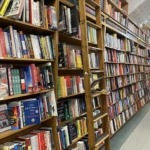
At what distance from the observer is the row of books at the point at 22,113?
68.1 inches

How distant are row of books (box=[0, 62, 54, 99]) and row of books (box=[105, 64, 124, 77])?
1.95 meters

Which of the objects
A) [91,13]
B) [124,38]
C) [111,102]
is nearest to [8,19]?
[91,13]

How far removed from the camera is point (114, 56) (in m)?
4.28

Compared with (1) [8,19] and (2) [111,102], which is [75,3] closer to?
(1) [8,19]

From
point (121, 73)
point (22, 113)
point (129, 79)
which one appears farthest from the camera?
point (129, 79)

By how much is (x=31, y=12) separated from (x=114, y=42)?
263 cm

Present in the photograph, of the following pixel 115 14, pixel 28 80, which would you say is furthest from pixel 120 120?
pixel 28 80

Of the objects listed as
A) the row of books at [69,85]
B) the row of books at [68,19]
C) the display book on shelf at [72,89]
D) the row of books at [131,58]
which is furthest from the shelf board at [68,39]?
the row of books at [131,58]

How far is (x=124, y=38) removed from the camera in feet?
16.4

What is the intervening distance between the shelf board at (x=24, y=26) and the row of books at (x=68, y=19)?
0.65 ft

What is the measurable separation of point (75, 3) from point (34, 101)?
1.36 metres

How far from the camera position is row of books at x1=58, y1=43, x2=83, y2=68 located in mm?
2406

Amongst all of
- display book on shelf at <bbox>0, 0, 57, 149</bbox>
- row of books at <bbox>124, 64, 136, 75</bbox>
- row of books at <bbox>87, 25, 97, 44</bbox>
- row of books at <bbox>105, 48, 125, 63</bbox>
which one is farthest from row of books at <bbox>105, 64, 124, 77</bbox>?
display book on shelf at <bbox>0, 0, 57, 149</bbox>

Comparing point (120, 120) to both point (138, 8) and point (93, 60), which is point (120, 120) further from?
point (138, 8)
